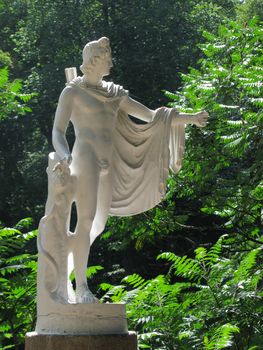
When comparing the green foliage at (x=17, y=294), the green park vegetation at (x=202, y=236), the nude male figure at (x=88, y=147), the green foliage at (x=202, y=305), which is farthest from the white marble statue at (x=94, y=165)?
the green foliage at (x=17, y=294)

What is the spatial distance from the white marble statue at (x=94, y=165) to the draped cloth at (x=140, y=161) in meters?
0.01

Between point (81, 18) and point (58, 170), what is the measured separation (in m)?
18.9

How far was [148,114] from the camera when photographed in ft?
33.4

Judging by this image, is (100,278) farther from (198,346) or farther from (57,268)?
(57,268)

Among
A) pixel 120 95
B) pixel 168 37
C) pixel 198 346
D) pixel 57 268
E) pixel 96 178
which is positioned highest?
pixel 168 37

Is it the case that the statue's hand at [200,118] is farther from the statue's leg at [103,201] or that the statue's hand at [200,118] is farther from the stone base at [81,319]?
the stone base at [81,319]

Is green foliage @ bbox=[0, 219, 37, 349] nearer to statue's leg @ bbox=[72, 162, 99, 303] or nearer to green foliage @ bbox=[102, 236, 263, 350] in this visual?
green foliage @ bbox=[102, 236, 263, 350]

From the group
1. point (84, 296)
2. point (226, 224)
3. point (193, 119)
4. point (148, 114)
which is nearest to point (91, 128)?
point (148, 114)

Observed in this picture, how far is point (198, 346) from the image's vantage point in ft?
38.8

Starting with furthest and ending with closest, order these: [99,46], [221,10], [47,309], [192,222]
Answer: [221,10] → [192,222] → [99,46] → [47,309]

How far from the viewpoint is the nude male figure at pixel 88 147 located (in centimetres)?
941

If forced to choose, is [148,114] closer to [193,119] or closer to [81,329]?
[193,119]

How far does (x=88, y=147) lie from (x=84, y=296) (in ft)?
4.73

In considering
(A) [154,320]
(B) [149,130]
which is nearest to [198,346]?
(A) [154,320]
